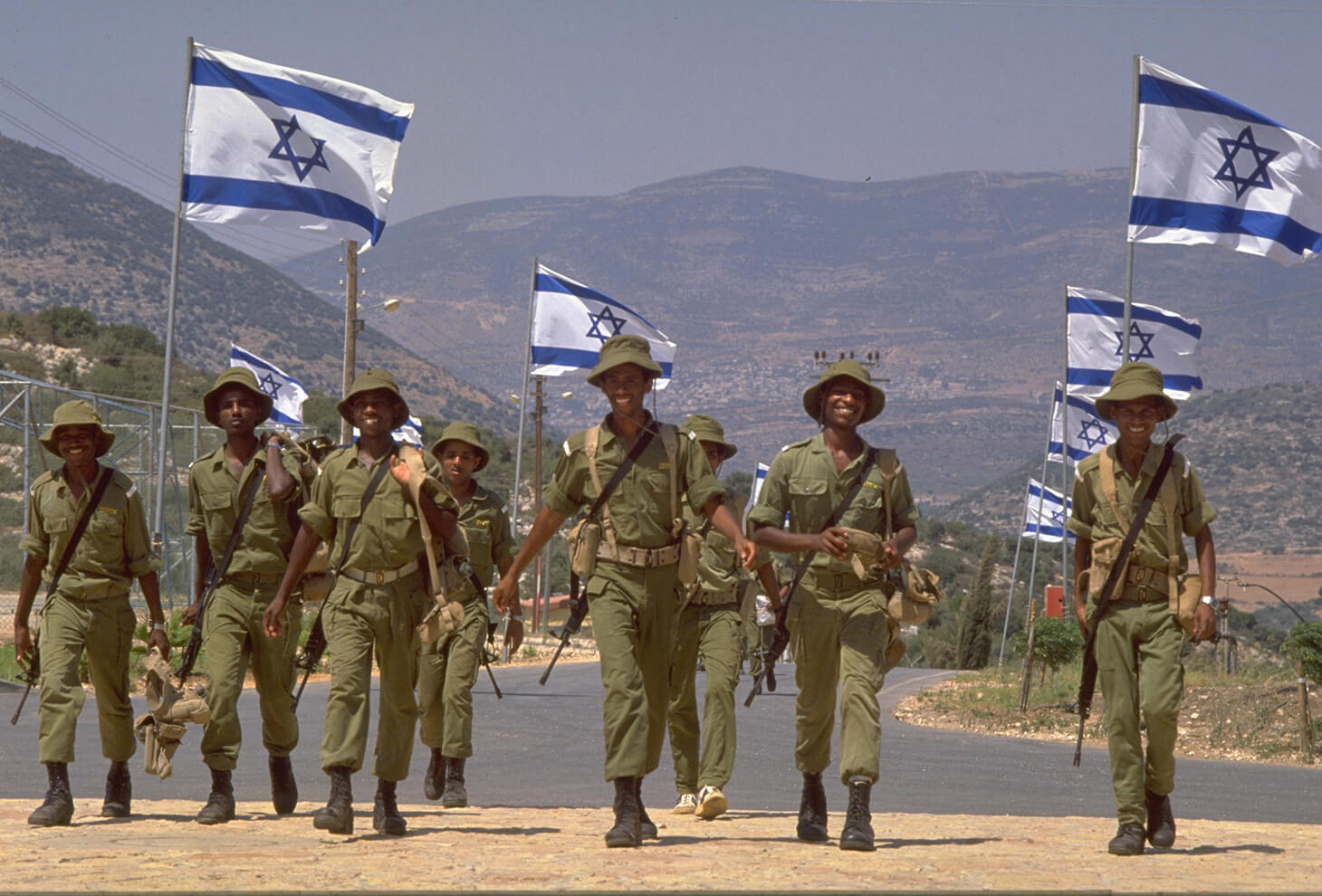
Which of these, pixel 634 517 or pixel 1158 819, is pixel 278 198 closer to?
pixel 634 517

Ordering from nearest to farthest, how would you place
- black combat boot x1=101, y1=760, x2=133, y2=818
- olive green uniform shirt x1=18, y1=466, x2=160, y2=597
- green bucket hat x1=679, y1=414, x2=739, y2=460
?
olive green uniform shirt x1=18, y1=466, x2=160, y2=597 < black combat boot x1=101, y1=760, x2=133, y2=818 < green bucket hat x1=679, y1=414, x2=739, y2=460

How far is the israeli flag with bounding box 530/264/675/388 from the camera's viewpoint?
3450cm

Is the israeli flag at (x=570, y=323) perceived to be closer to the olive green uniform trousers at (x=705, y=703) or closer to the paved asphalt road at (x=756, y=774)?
the paved asphalt road at (x=756, y=774)

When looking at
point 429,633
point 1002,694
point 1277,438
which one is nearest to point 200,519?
point 429,633

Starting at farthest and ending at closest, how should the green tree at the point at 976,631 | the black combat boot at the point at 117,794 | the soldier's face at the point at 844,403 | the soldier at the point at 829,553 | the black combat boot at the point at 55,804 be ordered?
the green tree at the point at 976,631, the black combat boot at the point at 117,794, the black combat boot at the point at 55,804, the soldier's face at the point at 844,403, the soldier at the point at 829,553

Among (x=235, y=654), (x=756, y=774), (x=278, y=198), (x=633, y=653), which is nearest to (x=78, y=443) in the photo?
(x=235, y=654)

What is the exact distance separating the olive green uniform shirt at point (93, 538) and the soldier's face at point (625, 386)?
2.64 metres

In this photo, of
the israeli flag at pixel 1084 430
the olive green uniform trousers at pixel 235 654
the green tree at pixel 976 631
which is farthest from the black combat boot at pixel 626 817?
the green tree at pixel 976 631

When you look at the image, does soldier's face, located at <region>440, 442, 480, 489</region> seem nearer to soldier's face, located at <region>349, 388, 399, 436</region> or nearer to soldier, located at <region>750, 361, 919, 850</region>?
soldier's face, located at <region>349, 388, 399, 436</region>

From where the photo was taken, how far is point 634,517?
Result: 865cm

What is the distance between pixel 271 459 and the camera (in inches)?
373

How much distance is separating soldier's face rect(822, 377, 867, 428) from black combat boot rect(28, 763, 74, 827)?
4.10m

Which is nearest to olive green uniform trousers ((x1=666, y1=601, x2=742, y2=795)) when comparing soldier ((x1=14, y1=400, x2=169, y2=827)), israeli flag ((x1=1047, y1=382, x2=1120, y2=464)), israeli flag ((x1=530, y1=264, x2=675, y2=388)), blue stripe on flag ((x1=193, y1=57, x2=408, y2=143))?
soldier ((x1=14, y1=400, x2=169, y2=827))

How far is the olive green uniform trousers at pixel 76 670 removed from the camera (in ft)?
30.6
